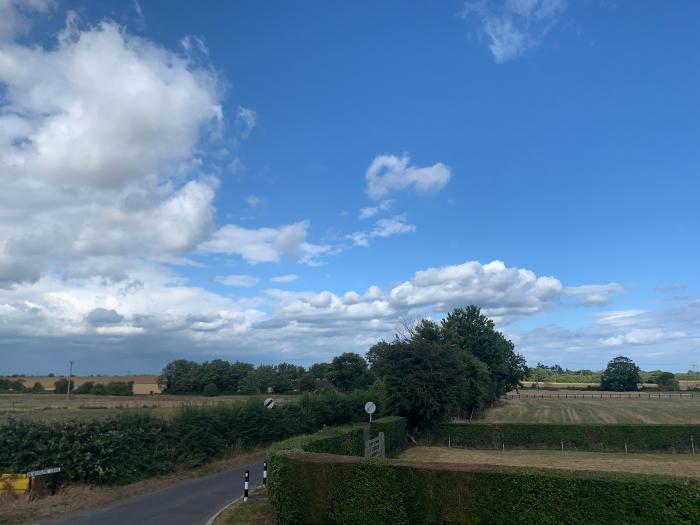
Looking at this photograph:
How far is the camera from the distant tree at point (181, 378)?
313ft

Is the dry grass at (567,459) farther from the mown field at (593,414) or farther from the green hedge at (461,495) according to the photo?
the mown field at (593,414)

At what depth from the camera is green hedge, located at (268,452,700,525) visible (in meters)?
9.18

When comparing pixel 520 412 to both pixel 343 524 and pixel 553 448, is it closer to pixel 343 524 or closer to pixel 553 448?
pixel 553 448

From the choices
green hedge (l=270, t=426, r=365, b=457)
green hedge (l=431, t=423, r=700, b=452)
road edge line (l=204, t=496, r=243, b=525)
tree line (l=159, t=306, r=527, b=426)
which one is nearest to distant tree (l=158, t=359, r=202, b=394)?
tree line (l=159, t=306, r=527, b=426)

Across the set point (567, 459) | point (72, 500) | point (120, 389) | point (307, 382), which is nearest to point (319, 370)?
point (307, 382)

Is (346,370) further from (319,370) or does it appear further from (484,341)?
(484,341)

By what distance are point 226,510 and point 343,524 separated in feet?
13.3

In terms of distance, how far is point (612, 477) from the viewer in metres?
9.62

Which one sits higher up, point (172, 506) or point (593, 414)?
point (172, 506)

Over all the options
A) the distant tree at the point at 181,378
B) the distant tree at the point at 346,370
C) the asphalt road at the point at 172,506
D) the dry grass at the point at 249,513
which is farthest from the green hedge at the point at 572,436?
the distant tree at the point at 181,378

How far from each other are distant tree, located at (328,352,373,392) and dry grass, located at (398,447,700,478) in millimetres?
59434

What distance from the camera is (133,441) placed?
1739 centimetres

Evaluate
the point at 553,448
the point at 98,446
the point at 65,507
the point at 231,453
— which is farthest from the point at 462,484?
the point at 553,448

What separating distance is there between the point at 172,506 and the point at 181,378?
87.4m
